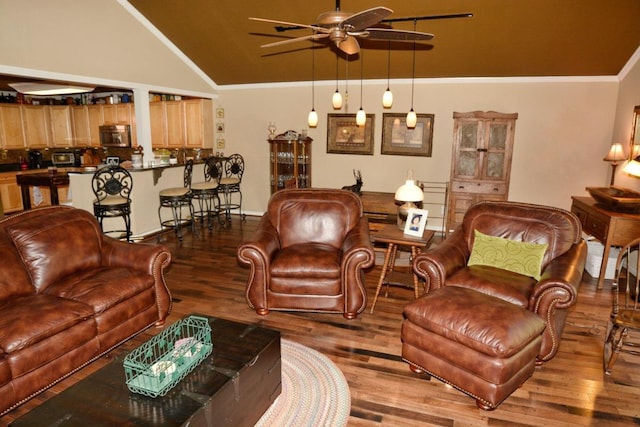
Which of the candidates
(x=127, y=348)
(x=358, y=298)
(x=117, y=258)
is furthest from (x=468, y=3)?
(x=127, y=348)

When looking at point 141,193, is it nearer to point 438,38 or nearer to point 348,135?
point 348,135

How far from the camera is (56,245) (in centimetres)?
317

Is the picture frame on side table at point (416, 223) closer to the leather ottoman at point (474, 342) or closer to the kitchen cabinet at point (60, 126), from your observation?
the leather ottoman at point (474, 342)

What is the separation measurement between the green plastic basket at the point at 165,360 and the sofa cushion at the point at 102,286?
0.86 metres

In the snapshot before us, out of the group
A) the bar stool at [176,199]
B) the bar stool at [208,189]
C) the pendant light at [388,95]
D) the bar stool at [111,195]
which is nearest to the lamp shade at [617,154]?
the pendant light at [388,95]

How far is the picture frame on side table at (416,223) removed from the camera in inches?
→ 145

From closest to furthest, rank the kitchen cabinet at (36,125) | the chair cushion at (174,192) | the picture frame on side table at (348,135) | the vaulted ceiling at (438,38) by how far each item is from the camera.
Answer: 1. the vaulted ceiling at (438,38)
2. the chair cushion at (174,192)
3. the picture frame on side table at (348,135)
4. the kitchen cabinet at (36,125)

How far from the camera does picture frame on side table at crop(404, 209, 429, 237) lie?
3.68 metres

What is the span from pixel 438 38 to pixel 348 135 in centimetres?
225

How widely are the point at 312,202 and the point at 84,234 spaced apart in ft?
6.80

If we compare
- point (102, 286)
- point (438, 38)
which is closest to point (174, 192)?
point (102, 286)

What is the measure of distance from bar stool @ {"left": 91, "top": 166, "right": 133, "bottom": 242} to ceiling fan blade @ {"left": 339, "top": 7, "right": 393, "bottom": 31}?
3564 mm

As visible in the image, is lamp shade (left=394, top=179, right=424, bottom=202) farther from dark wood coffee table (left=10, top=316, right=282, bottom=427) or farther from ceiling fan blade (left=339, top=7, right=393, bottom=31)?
dark wood coffee table (left=10, top=316, right=282, bottom=427)

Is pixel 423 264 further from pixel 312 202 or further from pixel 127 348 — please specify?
pixel 127 348
